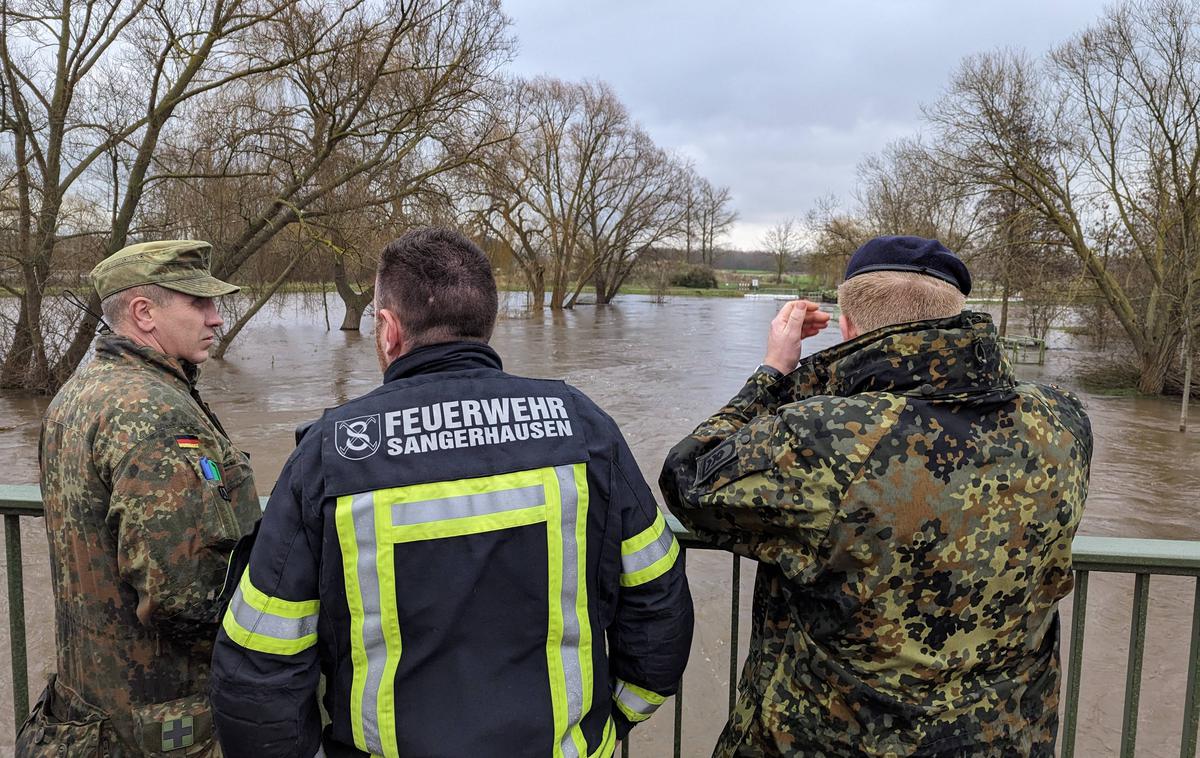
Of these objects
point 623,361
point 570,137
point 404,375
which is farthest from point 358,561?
point 570,137

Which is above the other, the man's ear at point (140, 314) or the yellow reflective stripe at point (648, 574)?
the man's ear at point (140, 314)

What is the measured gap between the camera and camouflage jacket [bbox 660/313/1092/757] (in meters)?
1.53

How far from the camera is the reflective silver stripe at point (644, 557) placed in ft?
5.22

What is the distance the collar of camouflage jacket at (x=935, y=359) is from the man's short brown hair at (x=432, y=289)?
805 millimetres

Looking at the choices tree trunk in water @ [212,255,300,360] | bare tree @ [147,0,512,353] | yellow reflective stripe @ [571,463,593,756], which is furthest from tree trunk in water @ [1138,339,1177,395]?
yellow reflective stripe @ [571,463,593,756]

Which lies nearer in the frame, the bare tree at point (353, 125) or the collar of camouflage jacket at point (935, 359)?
the collar of camouflage jacket at point (935, 359)

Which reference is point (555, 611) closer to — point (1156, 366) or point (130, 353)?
point (130, 353)

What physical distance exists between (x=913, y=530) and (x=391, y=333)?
1.12 meters

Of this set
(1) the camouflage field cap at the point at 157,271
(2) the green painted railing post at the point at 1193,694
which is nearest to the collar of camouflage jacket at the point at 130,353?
(1) the camouflage field cap at the point at 157,271

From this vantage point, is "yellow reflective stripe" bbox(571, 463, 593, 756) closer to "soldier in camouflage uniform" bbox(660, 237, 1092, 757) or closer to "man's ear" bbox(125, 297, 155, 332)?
"soldier in camouflage uniform" bbox(660, 237, 1092, 757)

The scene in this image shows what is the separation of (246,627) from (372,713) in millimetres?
279

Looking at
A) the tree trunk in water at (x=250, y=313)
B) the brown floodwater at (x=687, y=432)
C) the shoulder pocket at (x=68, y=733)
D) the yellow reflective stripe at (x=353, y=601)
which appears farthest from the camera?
the tree trunk in water at (x=250, y=313)

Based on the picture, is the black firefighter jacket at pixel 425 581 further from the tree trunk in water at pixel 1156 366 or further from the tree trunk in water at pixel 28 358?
the tree trunk in water at pixel 1156 366

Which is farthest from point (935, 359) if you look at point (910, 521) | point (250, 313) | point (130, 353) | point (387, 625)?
point (250, 313)
